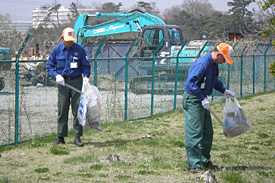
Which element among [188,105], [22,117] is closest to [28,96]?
[22,117]

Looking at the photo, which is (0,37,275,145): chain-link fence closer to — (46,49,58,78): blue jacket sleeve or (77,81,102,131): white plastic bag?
(46,49,58,78): blue jacket sleeve

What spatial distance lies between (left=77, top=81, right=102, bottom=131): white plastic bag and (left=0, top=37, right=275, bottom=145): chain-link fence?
1144 millimetres

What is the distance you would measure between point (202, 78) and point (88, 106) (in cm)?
233

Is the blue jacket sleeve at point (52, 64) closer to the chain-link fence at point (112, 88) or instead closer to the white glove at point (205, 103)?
the chain-link fence at point (112, 88)

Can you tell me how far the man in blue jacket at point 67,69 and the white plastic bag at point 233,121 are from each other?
2466mm

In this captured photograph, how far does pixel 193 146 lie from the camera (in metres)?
5.38

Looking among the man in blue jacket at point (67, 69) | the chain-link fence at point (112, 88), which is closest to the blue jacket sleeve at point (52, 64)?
the man in blue jacket at point (67, 69)

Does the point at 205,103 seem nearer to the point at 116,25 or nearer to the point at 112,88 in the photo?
the point at 112,88

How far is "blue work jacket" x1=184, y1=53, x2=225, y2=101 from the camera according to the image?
207 inches

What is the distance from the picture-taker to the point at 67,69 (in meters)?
6.93

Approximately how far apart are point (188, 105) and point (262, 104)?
27.5 ft

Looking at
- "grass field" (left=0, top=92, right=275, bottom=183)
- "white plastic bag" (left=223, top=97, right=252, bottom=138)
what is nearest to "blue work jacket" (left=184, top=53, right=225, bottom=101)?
"white plastic bag" (left=223, top=97, right=252, bottom=138)

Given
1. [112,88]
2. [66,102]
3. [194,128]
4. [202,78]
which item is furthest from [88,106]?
[112,88]

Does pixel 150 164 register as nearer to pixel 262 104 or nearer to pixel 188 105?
pixel 188 105
